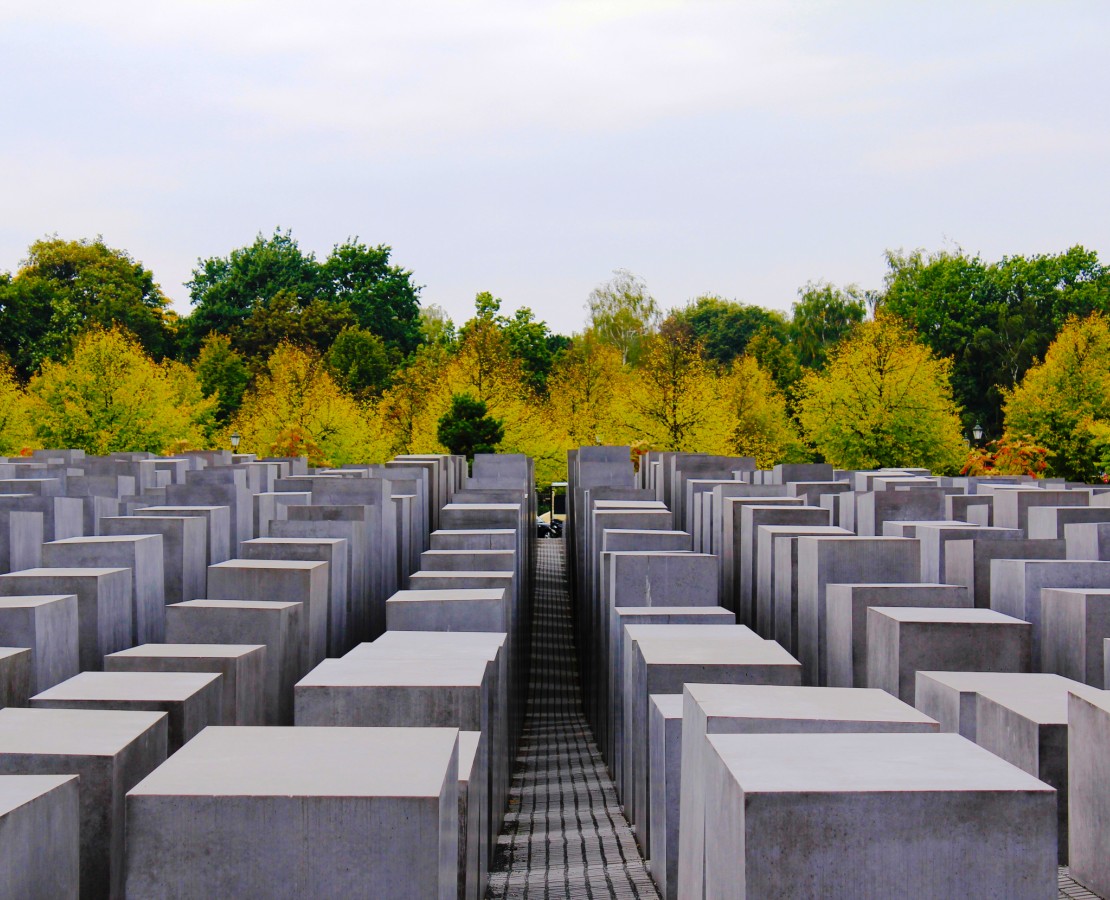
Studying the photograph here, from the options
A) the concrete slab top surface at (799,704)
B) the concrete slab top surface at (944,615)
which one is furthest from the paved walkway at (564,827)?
the concrete slab top surface at (944,615)

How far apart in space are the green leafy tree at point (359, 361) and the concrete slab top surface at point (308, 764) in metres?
53.2

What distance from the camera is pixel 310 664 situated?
32.1 ft

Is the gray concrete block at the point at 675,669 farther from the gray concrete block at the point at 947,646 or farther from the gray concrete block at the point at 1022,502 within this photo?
the gray concrete block at the point at 1022,502

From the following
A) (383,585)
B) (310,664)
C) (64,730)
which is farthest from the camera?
(383,585)

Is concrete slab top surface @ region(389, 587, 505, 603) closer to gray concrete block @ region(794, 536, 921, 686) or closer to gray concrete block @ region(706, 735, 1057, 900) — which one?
gray concrete block @ region(794, 536, 921, 686)

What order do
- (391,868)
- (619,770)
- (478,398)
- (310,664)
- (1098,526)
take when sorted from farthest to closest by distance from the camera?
1. (478,398)
2. (1098,526)
3. (310,664)
4. (619,770)
5. (391,868)

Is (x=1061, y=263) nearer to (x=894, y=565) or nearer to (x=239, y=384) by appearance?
(x=239, y=384)

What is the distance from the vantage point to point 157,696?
6145 mm

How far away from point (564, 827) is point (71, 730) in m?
3.87

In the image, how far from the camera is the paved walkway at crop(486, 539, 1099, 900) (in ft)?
20.4

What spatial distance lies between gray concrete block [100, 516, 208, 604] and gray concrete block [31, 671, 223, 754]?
16.4 feet

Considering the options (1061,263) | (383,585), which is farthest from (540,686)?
(1061,263)

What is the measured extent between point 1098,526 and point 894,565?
292cm

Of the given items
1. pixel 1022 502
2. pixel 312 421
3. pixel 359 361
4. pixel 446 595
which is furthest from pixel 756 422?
pixel 446 595
